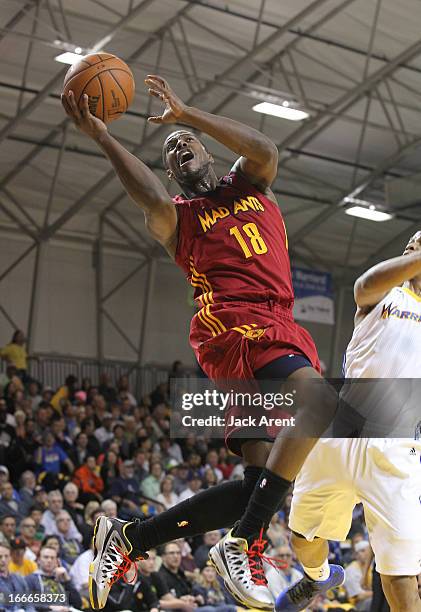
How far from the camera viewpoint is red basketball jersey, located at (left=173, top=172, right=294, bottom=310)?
5.66 m

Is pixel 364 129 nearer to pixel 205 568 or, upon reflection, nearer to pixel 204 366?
pixel 205 568

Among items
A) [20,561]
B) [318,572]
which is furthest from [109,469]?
[318,572]

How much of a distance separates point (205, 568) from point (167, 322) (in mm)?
12927

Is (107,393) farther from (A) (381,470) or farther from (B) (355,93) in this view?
(A) (381,470)

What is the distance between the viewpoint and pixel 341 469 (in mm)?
6254

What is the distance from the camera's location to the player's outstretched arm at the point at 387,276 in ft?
18.9

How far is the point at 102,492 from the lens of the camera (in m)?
16.2

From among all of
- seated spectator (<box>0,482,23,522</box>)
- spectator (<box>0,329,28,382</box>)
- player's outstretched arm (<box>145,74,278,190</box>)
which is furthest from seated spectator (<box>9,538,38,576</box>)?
spectator (<box>0,329,28,382</box>)

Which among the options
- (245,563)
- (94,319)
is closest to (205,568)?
(245,563)

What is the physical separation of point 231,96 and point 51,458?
8.66 m

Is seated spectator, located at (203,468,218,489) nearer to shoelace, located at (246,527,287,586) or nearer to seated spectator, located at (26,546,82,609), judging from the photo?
seated spectator, located at (26,546,82,609)

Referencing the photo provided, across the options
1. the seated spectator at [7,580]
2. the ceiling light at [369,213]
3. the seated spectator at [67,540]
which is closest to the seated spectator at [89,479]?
the seated spectator at [67,540]

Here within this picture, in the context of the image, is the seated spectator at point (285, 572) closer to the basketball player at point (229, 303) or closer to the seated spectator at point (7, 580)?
the seated spectator at point (7, 580)

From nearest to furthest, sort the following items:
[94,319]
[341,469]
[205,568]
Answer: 1. [341,469]
2. [205,568]
3. [94,319]
